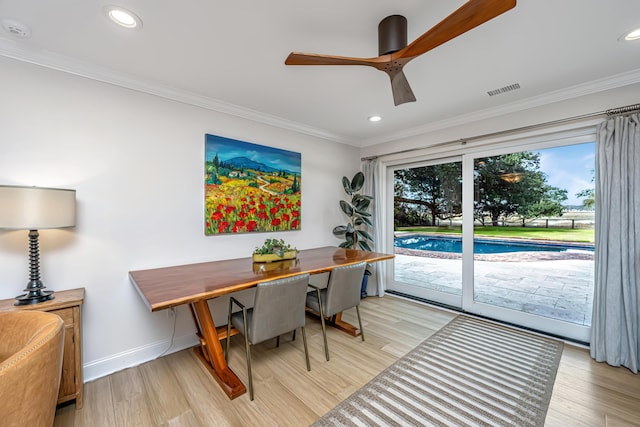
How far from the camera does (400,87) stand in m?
1.80

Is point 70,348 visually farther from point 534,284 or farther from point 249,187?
point 534,284

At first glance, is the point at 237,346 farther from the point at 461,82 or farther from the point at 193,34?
the point at 461,82

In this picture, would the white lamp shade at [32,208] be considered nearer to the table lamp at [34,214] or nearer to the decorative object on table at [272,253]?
the table lamp at [34,214]

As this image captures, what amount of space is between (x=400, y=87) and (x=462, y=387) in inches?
87.3

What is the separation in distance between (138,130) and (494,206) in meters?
3.86

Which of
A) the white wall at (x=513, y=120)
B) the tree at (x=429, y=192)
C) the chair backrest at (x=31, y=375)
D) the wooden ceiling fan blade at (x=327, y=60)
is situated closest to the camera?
the chair backrest at (x=31, y=375)

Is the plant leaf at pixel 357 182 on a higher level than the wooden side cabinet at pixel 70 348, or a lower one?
higher

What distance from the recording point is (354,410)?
1737 mm

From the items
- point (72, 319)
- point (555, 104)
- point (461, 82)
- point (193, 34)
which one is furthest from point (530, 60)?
point (72, 319)

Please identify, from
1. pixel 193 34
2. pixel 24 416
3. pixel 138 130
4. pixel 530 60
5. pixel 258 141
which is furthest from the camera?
pixel 258 141

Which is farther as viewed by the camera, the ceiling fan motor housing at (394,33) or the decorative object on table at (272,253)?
the decorative object on table at (272,253)

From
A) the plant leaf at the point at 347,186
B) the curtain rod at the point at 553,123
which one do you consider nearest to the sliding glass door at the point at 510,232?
the curtain rod at the point at 553,123

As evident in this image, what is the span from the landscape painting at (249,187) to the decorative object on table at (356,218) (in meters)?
0.76

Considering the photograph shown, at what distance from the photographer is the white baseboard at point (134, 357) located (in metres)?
2.09
